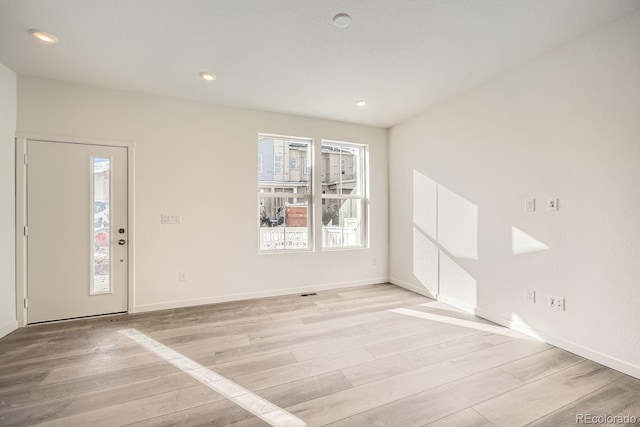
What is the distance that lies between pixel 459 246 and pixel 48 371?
4.29 m

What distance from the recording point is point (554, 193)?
2.51 m

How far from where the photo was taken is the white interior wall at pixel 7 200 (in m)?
2.71

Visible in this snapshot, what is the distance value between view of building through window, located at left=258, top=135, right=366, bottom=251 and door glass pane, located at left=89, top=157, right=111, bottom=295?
1867 mm

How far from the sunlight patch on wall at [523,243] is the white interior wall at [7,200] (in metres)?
5.28

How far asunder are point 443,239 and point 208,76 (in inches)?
141

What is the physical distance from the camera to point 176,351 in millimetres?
2430

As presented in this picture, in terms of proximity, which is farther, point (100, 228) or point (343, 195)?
point (343, 195)

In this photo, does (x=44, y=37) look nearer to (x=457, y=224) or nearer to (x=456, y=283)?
(x=457, y=224)

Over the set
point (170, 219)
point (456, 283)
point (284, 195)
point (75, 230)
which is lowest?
point (456, 283)

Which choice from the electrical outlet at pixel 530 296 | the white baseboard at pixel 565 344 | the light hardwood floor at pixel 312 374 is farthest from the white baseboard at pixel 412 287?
the electrical outlet at pixel 530 296

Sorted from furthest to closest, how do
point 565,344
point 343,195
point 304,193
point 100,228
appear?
1. point 343,195
2. point 304,193
3. point 100,228
4. point 565,344

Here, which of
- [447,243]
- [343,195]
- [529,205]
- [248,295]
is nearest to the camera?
[529,205]

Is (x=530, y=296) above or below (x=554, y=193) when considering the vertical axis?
below

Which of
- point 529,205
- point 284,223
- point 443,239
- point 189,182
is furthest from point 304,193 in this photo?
point 529,205
